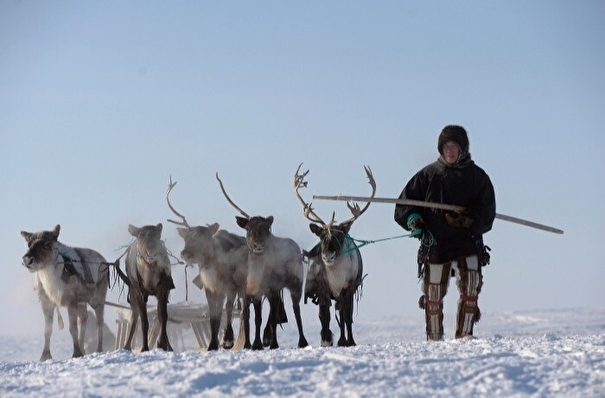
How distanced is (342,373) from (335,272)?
23.4 feet

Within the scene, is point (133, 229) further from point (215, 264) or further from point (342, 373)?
point (342, 373)

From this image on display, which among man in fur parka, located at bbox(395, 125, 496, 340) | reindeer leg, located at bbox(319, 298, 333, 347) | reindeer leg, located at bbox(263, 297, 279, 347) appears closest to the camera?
man in fur parka, located at bbox(395, 125, 496, 340)

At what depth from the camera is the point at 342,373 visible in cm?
901

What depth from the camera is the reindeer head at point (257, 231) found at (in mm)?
15719

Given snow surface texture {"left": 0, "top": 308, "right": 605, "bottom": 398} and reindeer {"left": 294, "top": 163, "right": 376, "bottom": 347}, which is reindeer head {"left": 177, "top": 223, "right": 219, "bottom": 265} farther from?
snow surface texture {"left": 0, "top": 308, "right": 605, "bottom": 398}

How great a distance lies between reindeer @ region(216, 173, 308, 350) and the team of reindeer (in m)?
0.01

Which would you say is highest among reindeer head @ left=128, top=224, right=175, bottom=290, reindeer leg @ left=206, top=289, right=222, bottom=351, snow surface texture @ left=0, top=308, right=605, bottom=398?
reindeer head @ left=128, top=224, right=175, bottom=290

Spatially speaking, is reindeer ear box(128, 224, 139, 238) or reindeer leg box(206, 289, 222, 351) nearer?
reindeer ear box(128, 224, 139, 238)

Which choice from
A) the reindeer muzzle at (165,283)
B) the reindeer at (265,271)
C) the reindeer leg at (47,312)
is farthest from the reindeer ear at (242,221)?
the reindeer leg at (47,312)

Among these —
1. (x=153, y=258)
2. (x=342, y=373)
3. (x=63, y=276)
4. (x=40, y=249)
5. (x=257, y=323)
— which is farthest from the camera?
(x=63, y=276)

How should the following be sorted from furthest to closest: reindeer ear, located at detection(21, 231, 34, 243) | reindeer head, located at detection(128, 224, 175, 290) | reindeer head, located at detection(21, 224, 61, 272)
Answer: reindeer ear, located at detection(21, 231, 34, 243)
reindeer head, located at detection(21, 224, 61, 272)
reindeer head, located at detection(128, 224, 175, 290)

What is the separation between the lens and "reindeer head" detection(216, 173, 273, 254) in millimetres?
15719

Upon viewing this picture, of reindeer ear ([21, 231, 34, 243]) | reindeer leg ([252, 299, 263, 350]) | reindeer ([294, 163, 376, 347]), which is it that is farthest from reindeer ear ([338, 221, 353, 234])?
reindeer ear ([21, 231, 34, 243])

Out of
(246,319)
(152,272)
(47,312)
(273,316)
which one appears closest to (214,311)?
(246,319)
